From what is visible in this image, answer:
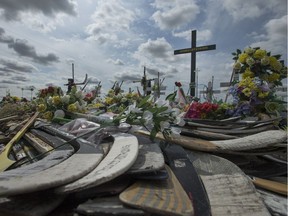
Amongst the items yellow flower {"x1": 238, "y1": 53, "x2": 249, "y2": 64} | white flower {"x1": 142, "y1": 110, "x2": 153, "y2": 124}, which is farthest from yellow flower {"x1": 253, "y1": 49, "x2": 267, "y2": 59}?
white flower {"x1": 142, "y1": 110, "x2": 153, "y2": 124}

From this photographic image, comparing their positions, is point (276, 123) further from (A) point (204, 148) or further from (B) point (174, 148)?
(B) point (174, 148)

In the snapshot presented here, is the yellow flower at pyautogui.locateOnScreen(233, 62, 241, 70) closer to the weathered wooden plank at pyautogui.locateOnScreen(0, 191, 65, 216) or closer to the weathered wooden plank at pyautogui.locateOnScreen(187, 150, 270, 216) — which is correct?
the weathered wooden plank at pyautogui.locateOnScreen(187, 150, 270, 216)

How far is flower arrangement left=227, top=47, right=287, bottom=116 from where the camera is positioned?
3174 millimetres

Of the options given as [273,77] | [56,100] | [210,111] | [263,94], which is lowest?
[210,111]

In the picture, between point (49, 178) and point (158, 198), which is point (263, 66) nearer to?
point (158, 198)

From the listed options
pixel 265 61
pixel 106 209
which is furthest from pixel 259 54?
pixel 106 209

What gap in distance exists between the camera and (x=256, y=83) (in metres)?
3.29

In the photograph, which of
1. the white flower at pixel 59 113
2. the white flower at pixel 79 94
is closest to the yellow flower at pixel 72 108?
the white flower at pixel 59 113

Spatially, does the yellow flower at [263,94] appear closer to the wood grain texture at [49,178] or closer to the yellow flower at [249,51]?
the yellow flower at [249,51]

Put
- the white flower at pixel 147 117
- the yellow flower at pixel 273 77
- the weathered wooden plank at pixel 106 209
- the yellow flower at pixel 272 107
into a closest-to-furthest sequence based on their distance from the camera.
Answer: the weathered wooden plank at pixel 106 209
the white flower at pixel 147 117
the yellow flower at pixel 272 107
the yellow flower at pixel 273 77

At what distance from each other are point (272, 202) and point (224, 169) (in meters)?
0.31

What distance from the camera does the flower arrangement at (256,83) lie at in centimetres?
317

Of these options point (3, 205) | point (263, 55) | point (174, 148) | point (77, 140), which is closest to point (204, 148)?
point (174, 148)

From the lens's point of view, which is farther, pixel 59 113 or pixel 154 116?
pixel 59 113
